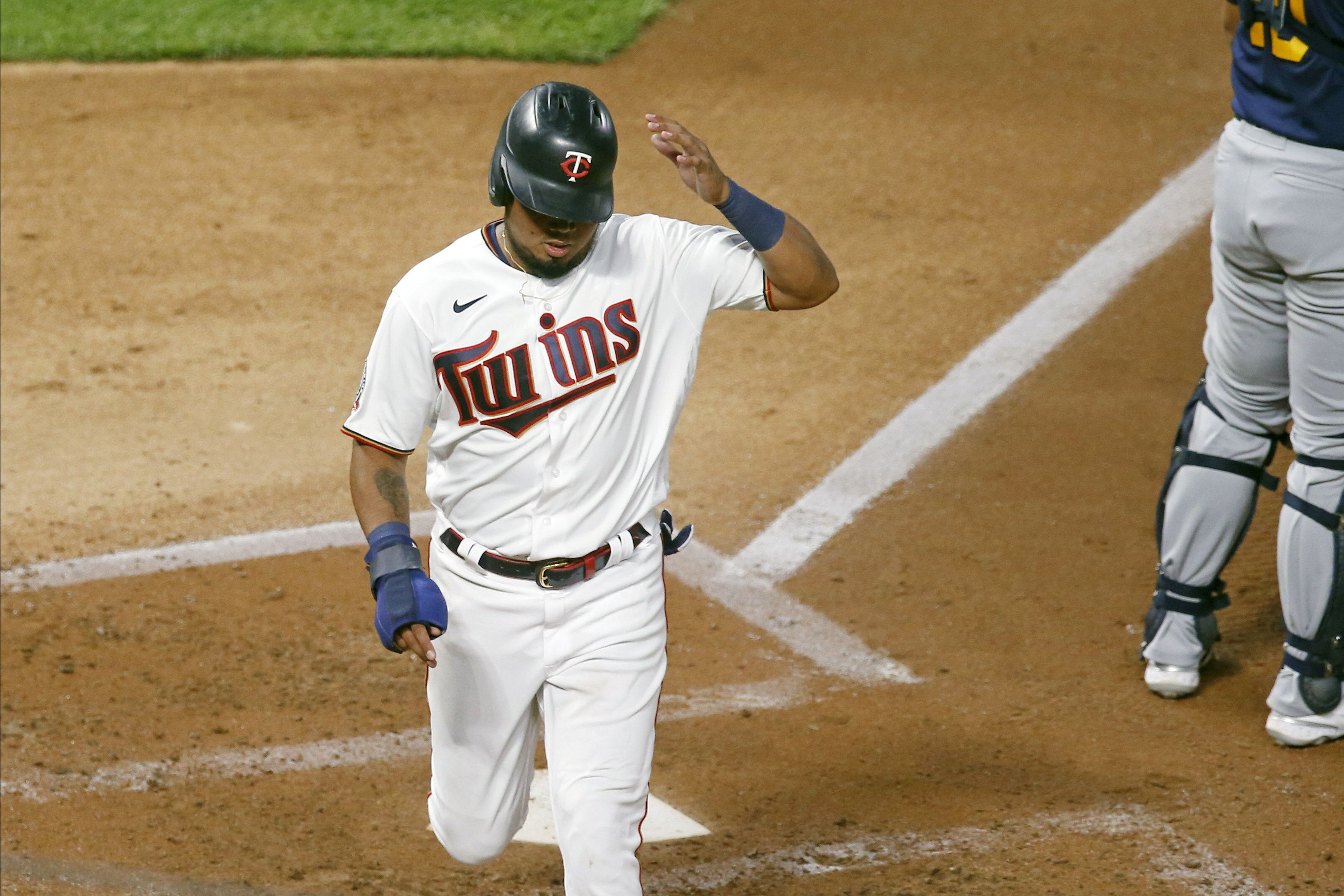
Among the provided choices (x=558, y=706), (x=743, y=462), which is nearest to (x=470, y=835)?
(x=558, y=706)

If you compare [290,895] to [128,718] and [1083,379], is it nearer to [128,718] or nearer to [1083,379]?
[128,718]

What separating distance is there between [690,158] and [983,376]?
4014 millimetres

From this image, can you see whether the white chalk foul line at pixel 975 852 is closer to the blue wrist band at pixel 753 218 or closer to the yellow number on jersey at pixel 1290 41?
the blue wrist band at pixel 753 218

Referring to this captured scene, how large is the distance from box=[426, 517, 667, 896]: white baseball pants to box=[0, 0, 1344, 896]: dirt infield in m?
0.58

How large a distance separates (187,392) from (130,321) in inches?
35.6

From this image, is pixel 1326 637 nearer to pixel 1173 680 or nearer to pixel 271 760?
pixel 1173 680

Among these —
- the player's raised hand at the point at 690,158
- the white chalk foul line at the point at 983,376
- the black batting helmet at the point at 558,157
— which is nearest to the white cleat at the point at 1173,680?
the white chalk foul line at the point at 983,376

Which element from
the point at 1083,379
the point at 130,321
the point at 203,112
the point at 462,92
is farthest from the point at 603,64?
the point at 1083,379

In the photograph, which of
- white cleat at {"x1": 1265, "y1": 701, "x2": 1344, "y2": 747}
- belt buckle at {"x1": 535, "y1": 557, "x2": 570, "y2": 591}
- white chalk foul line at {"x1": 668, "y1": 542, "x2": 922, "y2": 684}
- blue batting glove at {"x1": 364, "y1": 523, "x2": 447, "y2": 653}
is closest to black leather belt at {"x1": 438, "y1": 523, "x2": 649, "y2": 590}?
belt buckle at {"x1": 535, "y1": 557, "x2": 570, "y2": 591}

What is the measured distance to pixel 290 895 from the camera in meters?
3.95

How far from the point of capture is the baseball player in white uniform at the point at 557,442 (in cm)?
329

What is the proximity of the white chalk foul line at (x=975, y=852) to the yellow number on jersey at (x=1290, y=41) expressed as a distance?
206 centimetres

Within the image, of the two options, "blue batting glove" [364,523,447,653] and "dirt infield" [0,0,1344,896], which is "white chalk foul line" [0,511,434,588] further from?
"blue batting glove" [364,523,447,653]

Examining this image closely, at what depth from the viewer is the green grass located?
422 inches
